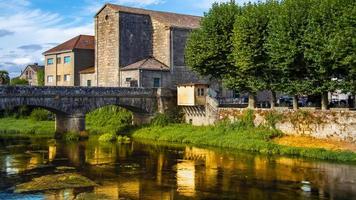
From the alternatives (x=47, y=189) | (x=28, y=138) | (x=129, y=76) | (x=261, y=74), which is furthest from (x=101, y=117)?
(x=47, y=189)

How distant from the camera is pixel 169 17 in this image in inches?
2643

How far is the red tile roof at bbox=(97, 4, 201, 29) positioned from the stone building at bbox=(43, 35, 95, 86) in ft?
35.3

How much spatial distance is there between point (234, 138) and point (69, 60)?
3400cm

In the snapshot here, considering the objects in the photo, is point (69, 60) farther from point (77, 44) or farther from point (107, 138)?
point (107, 138)

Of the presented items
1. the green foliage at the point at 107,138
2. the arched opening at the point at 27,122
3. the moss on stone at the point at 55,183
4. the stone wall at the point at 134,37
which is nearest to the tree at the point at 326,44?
the green foliage at the point at 107,138

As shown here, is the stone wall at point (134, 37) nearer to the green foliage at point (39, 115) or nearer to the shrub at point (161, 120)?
the shrub at point (161, 120)

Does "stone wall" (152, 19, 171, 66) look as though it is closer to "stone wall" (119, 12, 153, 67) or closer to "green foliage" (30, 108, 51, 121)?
"stone wall" (119, 12, 153, 67)

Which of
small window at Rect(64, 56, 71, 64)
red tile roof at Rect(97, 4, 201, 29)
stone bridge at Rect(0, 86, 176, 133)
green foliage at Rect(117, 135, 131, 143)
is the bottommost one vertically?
green foliage at Rect(117, 135, 131, 143)

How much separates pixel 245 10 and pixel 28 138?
2551 centimetres

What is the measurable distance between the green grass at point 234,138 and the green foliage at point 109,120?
445 centimetres

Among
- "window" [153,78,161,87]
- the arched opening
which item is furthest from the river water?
"window" [153,78,161,87]

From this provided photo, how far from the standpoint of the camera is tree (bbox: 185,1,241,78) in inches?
2029

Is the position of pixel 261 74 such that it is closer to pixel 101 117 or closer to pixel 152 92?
pixel 152 92

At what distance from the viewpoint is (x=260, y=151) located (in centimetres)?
4238
